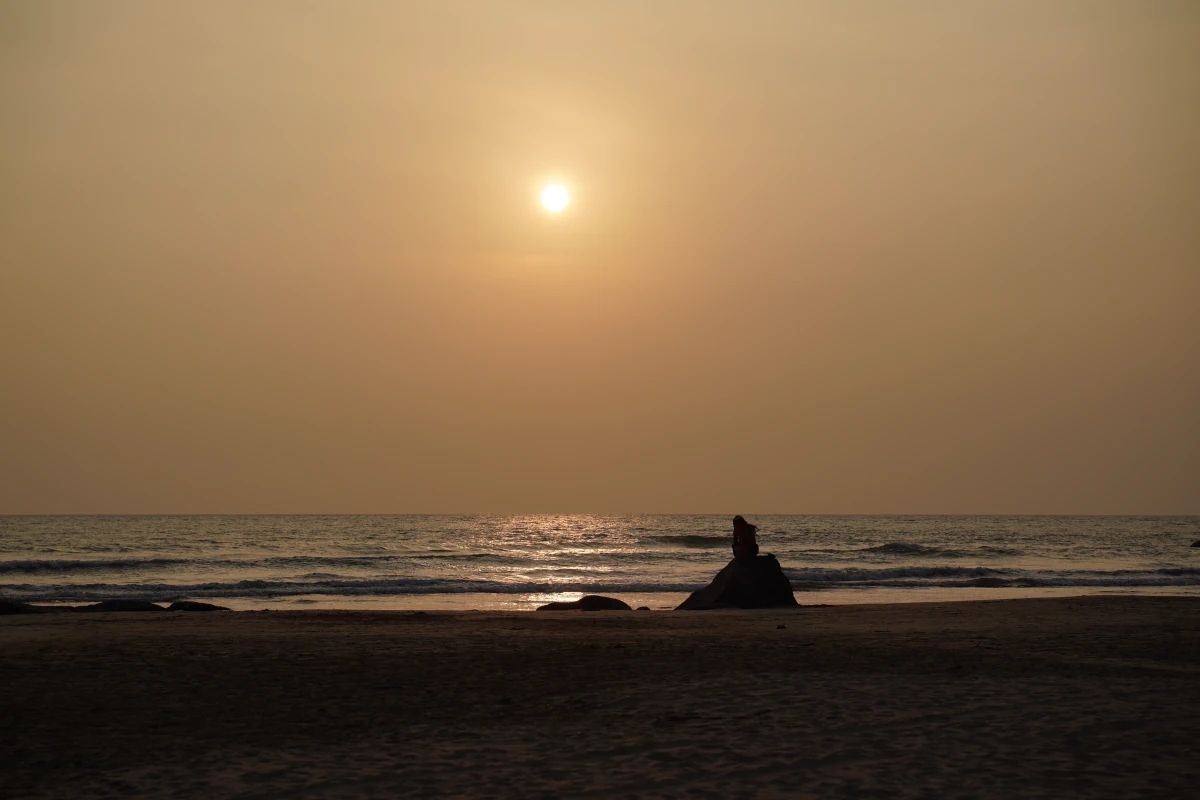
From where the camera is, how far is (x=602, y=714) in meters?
10.6

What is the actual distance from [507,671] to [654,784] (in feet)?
20.5

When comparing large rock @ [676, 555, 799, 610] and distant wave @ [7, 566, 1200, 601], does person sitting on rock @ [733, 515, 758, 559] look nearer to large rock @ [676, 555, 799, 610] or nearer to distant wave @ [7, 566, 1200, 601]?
large rock @ [676, 555, 799, 610]

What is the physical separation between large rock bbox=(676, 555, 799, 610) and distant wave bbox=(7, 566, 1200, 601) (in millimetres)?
14809

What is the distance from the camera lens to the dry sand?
793 cm

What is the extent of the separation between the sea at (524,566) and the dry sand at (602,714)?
17.6 metres

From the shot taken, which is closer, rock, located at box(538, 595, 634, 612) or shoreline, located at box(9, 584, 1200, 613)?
rock, located at box(538, 595, 634, 612)

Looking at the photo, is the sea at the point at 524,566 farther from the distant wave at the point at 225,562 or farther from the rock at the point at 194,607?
the rock at the point at 194,607

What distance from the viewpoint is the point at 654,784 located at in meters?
7.80

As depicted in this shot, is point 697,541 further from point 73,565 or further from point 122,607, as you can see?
point 122,607

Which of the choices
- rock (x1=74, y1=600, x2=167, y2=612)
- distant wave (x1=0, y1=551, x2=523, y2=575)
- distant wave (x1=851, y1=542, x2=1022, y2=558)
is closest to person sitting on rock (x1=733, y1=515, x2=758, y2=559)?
rock (x1=74, y1=600, x2=167, y2=612)

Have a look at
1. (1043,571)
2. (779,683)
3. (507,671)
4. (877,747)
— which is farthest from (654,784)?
(1043,571)

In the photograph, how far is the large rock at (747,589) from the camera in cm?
2688

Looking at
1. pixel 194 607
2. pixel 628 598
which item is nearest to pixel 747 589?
pixel 628 598

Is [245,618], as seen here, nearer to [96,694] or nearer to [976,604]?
[96,694]
